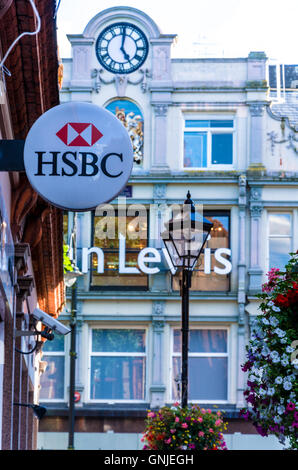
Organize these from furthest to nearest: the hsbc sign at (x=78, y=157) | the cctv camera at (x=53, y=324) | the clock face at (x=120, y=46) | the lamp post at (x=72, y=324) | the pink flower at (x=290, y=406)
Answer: the clock face at (x=120, y=46), the lamp post at (x=72, y=324), the cctv camera at (x=53, y=324), the pink flower at (x=290, y=406), the hsbc sign at (x=78, y=157)

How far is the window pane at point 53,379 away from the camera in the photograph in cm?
2888

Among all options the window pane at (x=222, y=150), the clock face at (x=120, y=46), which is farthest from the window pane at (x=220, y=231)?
the clock face at (x=120, y=46)

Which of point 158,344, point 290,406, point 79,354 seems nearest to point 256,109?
point 158,344

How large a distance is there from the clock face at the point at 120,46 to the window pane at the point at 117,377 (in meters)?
8.71

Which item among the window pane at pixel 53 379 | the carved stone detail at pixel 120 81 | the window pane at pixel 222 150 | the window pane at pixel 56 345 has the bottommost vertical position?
the window pane at pixel 53 379

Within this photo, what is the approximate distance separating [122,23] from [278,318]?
2375cm

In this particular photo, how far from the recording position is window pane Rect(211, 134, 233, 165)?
2955cm

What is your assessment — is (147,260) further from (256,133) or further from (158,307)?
(256,133)

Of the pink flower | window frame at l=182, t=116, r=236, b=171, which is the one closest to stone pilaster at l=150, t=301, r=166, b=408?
window frame at l=182, t=116, r=236, b=171

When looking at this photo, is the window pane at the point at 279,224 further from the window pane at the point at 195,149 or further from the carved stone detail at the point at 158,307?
the carved stone detail at the point at 158,307

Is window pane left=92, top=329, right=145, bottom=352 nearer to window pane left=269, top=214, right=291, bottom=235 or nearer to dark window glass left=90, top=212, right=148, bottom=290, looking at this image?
dark window glass left=90, top=212, right=148, bottom=290

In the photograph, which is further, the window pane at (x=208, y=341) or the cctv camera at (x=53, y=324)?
the window pane at (x=208, y=341)

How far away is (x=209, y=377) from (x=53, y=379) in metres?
4.58

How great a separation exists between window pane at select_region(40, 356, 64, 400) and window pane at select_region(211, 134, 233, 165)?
24.6 ft
